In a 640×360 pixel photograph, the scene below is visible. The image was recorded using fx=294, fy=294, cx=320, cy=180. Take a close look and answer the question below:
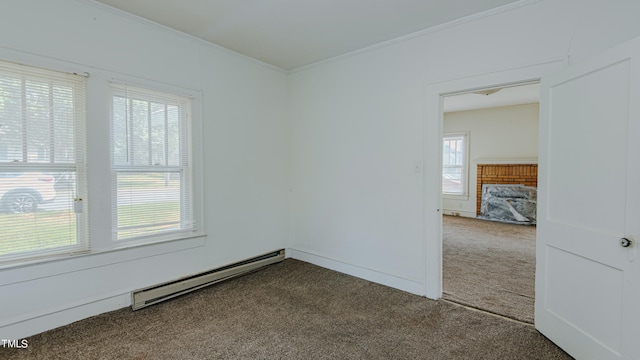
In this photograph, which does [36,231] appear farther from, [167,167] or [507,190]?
[507,190]

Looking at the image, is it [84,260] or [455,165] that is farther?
[455,165]

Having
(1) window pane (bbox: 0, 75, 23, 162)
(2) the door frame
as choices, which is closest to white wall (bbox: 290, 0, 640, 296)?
(2) the door frame

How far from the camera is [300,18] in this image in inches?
107

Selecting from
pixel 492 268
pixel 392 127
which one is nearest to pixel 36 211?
pixel 392 127

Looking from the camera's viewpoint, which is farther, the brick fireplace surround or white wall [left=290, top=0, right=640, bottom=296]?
the brick fireplace surround

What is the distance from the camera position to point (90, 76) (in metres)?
2.50

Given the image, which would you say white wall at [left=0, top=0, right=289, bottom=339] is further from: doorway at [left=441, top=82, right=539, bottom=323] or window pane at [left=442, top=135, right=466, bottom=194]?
window pane at [left=442, top=135, right=466, bottom=194]

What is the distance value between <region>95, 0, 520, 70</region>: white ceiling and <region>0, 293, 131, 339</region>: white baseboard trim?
258cm

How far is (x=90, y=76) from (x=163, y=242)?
63.9 inches

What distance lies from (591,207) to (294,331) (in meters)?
2.26

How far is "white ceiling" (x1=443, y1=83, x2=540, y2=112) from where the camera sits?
5527mm

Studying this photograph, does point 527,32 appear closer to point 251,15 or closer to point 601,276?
point 601,276

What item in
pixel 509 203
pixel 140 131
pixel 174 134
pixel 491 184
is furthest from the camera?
pixel 491 184

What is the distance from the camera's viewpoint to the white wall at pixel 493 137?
6.75 meters
